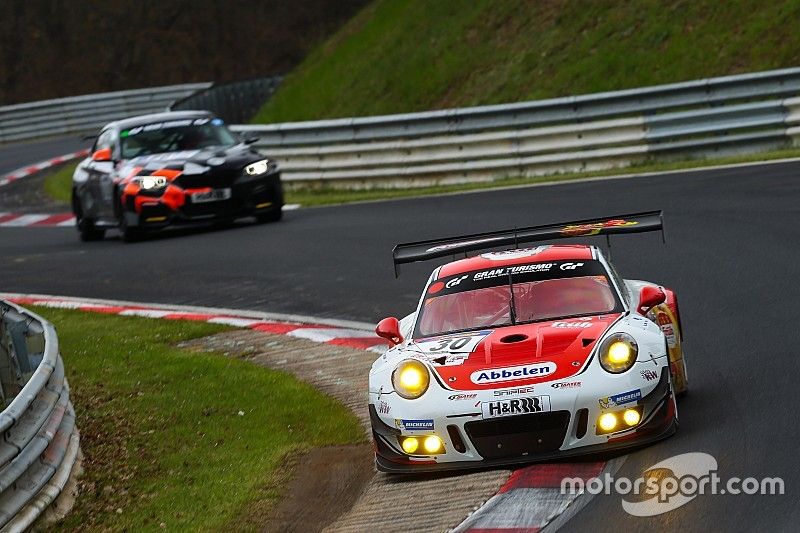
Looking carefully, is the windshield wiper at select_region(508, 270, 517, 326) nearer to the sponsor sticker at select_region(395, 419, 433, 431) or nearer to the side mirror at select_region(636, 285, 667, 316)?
the side mirror at select_region(636, 285, 667, 316)

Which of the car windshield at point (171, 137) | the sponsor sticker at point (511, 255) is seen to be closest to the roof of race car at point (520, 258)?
the sponsor sticker at point (511, 255)

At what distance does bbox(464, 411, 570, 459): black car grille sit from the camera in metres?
7.45

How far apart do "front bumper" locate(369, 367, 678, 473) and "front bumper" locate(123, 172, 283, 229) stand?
11.7 m

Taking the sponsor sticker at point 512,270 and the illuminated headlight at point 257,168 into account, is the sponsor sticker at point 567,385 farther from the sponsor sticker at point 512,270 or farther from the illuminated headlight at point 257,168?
the illuminated headlight at point 257,168

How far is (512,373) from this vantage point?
7621mm

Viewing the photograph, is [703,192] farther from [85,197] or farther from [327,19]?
[327,19]

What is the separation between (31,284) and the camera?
1645 cm

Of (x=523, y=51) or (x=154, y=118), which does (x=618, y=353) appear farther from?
(x=523, y=51)

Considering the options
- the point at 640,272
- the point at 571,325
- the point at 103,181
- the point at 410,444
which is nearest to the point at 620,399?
the point at 571,325

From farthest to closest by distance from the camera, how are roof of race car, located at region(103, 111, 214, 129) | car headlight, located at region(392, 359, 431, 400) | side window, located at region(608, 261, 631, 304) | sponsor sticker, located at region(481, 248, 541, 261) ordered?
roof of race car, located at region(103, 111, 214, 129) → sponsor sticker, located at region(481, 248, 541, 261) → side window, located at region(608, 261, 631, 304) → car headlight, located at region(392, 359, 431, 400)

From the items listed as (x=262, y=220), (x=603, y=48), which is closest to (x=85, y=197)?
(x=262, y=220)

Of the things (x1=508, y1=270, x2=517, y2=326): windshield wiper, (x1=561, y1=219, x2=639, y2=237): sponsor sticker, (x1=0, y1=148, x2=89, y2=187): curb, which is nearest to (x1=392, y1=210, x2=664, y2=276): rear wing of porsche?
(x1=561, y1=219, x2=639, y2=237): sponsor sticker

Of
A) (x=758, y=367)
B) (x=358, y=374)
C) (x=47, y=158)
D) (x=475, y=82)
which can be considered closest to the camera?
(x=758, y=367)

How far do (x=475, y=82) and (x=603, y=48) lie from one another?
281 cm
